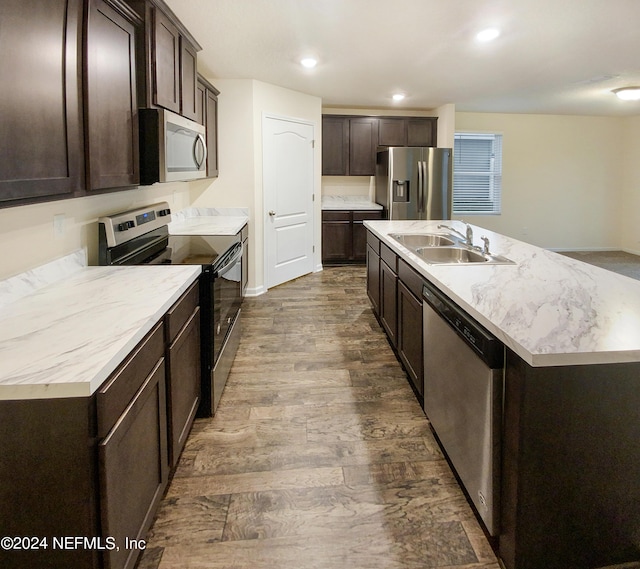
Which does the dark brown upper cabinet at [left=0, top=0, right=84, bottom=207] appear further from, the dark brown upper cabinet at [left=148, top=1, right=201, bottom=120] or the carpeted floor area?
the carpeted floor area

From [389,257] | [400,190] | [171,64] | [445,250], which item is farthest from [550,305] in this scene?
[400,190]

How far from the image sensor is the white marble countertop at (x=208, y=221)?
3861mm

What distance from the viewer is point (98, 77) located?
1.86m

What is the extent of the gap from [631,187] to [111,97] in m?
8.79

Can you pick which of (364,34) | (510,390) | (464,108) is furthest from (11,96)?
(464,108)

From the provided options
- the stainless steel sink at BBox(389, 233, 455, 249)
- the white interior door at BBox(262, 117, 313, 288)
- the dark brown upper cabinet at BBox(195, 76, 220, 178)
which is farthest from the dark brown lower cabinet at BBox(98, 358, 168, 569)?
the white interior door at BBox(262, 117, 313, 288)

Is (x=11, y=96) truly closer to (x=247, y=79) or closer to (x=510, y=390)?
(x=510, y=390)

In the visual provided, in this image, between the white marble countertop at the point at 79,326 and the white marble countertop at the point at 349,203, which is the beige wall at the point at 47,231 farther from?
the white marble countertop at the point at 349,203

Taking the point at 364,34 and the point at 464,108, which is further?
the point at 464,108

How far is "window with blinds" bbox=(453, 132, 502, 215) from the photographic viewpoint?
766 cm

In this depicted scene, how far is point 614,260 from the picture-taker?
7.34 m

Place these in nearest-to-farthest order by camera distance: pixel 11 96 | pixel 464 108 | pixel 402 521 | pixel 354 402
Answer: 1. pixel 11 96
2. pixel 402 521
3. pixel 354 402
4. pixel 464 108

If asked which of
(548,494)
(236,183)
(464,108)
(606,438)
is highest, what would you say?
(464,108)

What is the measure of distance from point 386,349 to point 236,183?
2676mm
